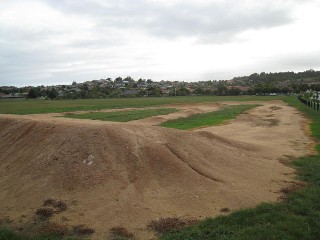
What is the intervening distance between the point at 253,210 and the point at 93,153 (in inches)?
198

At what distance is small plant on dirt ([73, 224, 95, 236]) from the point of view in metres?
7.90

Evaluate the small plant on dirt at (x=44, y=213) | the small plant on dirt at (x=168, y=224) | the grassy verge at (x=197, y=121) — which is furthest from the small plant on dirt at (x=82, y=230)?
the grassy verge at (x=197, y=121)

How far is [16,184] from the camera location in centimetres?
1058

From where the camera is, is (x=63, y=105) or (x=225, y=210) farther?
(x=63, y=105)

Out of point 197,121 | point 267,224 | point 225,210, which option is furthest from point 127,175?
point 197,121

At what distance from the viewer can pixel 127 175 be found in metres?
10.3

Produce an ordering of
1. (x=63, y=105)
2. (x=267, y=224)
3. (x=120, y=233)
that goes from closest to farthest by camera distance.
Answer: (x=120, y=233)
(x=267, y=224)
(x=63, y=105)

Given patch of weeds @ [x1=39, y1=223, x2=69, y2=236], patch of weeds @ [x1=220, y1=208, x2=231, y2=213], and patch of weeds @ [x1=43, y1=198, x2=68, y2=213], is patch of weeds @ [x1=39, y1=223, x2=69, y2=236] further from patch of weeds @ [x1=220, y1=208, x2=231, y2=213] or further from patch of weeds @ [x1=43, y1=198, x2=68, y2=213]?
patch of weeds @ [x1=220, y1=208, x2=231, y2=213]

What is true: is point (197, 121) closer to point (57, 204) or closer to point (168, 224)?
point (57, 204)

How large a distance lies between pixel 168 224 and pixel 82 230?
1.93 metres

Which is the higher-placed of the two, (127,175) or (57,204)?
(127,175)

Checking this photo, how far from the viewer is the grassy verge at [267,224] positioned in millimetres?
7505

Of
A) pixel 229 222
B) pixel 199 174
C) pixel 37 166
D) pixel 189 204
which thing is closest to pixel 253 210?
pixel 229 222

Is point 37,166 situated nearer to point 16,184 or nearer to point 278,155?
point 16,184
